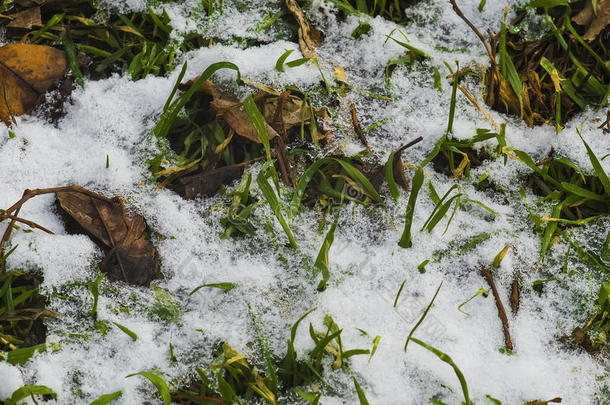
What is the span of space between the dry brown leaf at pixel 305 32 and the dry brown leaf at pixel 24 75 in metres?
0.80

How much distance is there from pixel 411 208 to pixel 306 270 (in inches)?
14.0

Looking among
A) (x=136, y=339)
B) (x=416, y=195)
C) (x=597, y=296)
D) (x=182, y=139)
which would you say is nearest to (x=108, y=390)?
(x=136, y=339)

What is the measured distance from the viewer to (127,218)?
155 cm

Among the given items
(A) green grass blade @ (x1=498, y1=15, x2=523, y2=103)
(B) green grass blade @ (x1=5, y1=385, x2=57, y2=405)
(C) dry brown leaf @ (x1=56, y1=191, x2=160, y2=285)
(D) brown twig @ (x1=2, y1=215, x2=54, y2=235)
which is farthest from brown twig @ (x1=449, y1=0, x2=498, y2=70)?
(B) green grass blade @ (x1=5, y1=385, x2=57, y2=405)

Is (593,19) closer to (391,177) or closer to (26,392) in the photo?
(391,177)

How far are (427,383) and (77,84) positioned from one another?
1.43m

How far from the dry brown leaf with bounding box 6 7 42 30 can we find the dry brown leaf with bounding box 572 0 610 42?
1.86 meters

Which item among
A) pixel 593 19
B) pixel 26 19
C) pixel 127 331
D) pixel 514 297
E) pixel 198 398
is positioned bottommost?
pixel 198 398

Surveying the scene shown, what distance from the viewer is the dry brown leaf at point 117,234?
4.96 ft

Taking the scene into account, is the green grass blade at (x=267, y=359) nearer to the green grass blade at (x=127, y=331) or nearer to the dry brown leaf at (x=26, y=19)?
the green grass blade at (x=127, y=331)

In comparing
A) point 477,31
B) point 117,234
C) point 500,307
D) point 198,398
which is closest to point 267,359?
point 198,398

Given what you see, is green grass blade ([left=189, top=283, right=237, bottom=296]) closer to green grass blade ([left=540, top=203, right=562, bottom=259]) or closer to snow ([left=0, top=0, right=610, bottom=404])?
snow ([left=0, top=0, right=610, bottom=404])

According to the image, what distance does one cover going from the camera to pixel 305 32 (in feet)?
6.05

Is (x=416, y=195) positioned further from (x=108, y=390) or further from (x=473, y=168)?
(x=108, y=390)
